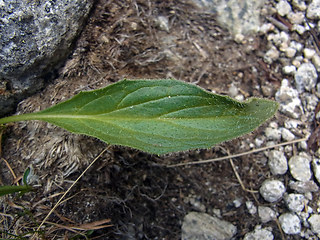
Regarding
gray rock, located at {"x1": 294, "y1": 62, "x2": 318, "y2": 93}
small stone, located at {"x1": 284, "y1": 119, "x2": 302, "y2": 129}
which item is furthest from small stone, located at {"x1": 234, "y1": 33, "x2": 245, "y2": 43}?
small stone, located at {"x1": 284, "y1": 119, "x2": 302, "y2": 129}

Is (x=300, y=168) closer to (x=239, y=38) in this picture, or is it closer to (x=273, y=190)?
(x=273, y=190)

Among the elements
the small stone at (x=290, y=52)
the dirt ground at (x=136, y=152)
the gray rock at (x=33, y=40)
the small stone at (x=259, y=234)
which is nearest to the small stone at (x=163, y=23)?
the dirt ground at (x=136, y=152)

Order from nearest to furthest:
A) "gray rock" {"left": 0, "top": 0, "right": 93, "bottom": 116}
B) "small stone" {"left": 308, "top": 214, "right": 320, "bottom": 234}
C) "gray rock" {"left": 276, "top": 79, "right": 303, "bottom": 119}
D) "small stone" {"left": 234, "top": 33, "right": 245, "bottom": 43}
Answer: "gray rock" {"left": 0, "top": 0, "right": 93, "bottom": 116}, "small stone" {"left": 308, "top": 214, "right": 320, "bottom": 234}, "gray rock" {"left": 276, "top": 79, "right": 303, "bottom": 119}, "small stone" {"left": 234, "top": 33, "right": 245, "bottom": 43}

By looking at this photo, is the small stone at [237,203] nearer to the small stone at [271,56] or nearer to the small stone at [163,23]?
the small stone at [271,56]

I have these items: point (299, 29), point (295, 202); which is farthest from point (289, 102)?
point (295, 202)

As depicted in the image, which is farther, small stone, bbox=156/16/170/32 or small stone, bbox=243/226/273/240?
small stone, bbox=156/16/170/32

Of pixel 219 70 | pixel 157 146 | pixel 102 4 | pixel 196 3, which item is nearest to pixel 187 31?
pixel 196 3

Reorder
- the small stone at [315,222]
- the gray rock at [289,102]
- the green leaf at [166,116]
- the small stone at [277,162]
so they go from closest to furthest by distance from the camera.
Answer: the green leaf at [166,116] < the small stone at [315,222] < the small stone at [277,162] < the gray rock at [289,102]

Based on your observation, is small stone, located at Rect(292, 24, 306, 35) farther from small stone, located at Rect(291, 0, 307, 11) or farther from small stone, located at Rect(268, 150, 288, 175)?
small stone, located at Rect(268, 150, 288, 175)
